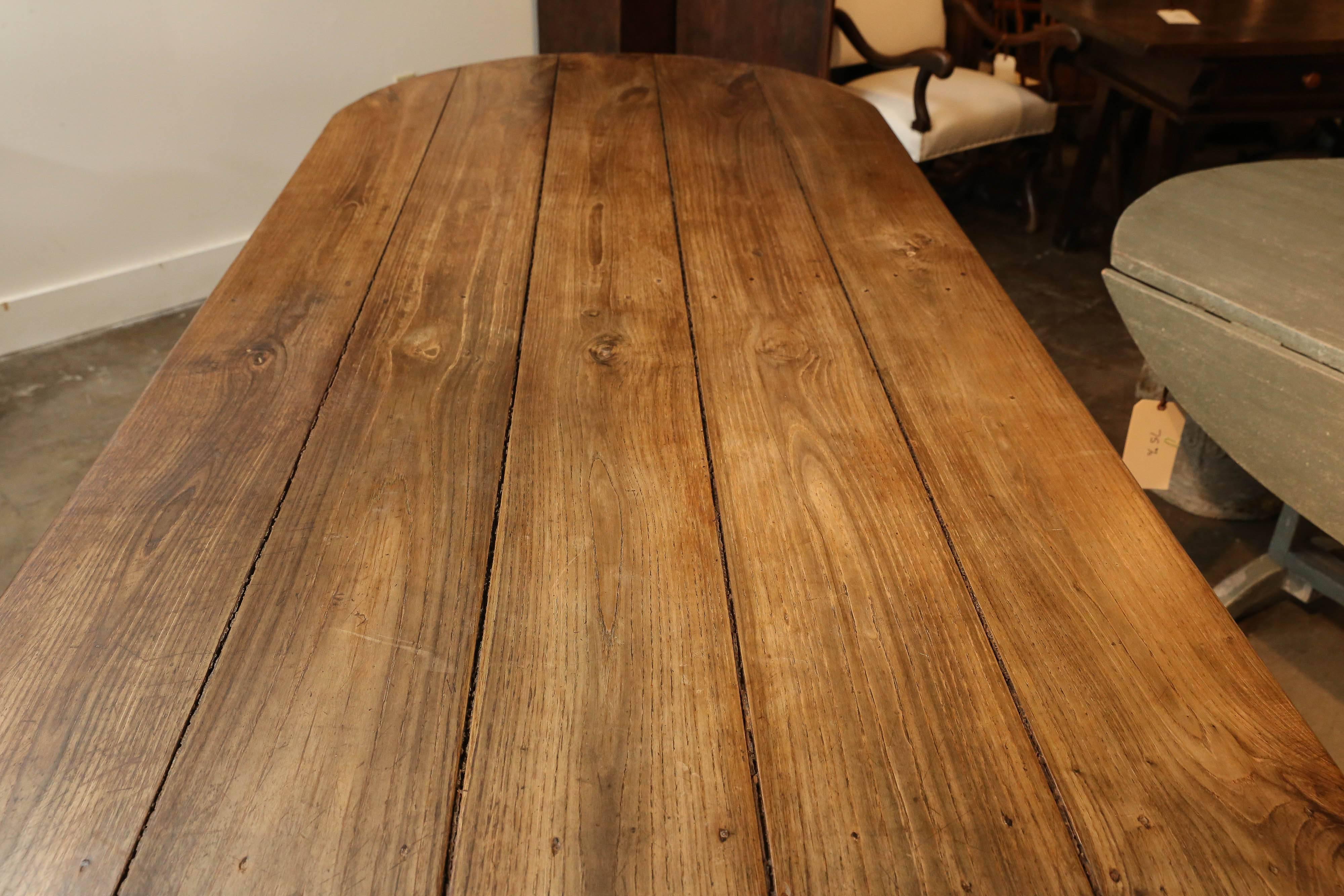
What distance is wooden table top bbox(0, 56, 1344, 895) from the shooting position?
1.91 ft

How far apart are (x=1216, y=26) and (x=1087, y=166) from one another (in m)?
0.60

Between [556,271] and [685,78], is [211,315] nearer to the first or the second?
[556,271]

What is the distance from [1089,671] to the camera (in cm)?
69

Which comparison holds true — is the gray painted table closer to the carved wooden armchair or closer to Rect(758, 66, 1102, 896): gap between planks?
Rect(758, 66, 1102, 896): gap between planks

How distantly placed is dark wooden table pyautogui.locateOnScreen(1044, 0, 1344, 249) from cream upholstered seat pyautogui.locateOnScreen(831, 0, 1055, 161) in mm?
273

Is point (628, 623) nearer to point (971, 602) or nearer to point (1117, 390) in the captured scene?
point (971, 602)

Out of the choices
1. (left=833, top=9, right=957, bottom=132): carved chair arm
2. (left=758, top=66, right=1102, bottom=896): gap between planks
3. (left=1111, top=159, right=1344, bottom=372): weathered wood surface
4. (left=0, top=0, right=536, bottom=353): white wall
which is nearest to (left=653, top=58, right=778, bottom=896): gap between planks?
(left=758, top=66, right=1102, bottom=896): gap between planks

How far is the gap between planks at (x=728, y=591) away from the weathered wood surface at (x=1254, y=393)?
598 mm

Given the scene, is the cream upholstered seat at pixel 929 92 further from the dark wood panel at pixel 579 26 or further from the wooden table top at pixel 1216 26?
the dark wood panel at pixel 579 26

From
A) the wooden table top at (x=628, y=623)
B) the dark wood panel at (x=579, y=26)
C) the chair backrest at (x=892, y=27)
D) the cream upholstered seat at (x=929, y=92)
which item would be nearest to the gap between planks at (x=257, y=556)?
the wooden table top at (x=628, y=623)

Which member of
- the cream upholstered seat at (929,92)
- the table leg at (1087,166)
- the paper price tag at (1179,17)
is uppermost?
the paper price tag at (1179,17)

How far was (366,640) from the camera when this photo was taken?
0.70m

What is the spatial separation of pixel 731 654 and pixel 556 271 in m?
0.65

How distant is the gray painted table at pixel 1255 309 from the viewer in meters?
1.11
